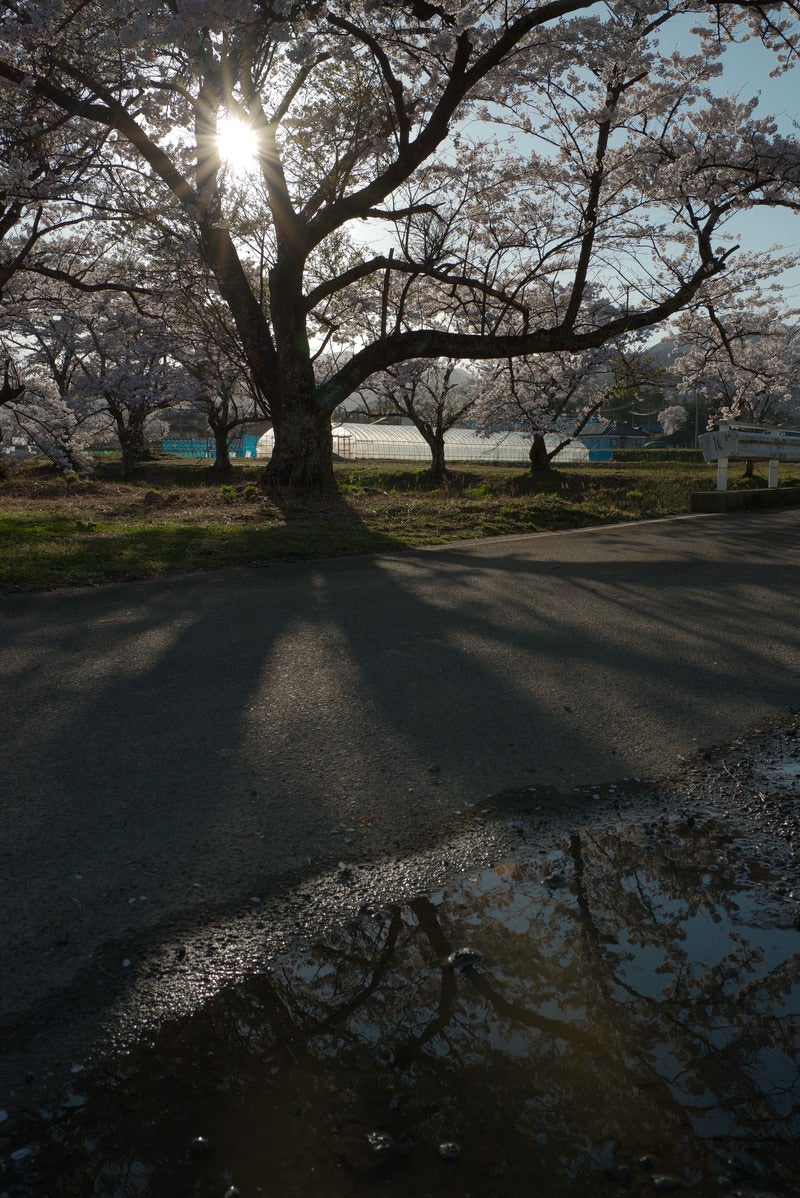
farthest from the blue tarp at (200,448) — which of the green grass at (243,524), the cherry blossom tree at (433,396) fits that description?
the green grass at (243,524)

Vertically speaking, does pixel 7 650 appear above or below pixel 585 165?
below

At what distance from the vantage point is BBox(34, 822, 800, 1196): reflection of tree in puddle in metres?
1.87

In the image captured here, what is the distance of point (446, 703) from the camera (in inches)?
186

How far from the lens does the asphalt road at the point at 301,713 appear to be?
9.83ft

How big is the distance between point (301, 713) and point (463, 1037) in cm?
238

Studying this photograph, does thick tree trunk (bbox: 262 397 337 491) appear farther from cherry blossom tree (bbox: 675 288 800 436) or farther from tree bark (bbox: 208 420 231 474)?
tree bark (bbox: 208 420 231 474)

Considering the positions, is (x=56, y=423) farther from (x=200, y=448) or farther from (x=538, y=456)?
(x=200, y=448)

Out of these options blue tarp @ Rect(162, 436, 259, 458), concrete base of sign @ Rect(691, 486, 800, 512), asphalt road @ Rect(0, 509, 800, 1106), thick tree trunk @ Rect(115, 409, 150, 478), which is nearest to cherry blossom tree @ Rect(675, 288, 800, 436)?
concrete base of sign @ Rect(691, 486, 800, 512)

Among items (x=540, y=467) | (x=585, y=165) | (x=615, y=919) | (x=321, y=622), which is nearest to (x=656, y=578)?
(x=321, y=622)

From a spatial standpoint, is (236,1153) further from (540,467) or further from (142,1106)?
(540,467)

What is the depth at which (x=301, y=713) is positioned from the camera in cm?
452

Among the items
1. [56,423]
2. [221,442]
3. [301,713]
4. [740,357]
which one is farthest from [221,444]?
[301,713]

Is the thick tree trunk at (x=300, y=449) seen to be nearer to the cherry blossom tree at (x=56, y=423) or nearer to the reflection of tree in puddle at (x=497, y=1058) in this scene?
the reflection of tree in puddle at (x=497, y=1058)

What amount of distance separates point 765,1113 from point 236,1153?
3.67 ft
